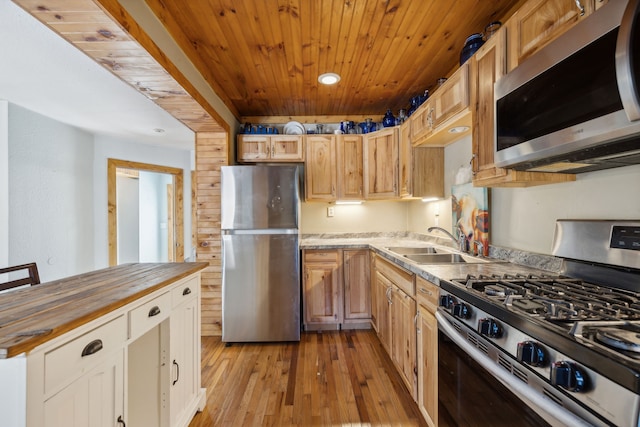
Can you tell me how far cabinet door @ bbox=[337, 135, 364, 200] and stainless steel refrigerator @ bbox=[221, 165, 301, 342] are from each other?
0.64 metres

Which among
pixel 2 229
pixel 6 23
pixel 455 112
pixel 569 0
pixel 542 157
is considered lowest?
pixel 2 229

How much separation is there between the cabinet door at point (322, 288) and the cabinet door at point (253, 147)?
1.18 metres

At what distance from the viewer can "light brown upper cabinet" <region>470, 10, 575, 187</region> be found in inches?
53.0

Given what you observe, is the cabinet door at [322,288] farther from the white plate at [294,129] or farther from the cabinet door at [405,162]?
the white plate at [294,129]

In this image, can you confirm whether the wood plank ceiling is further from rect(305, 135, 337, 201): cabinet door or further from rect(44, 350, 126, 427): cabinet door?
rect(44, 350, 126, 427): cabinet door

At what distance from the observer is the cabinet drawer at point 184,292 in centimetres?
149

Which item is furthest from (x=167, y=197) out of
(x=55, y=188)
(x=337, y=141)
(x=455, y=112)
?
(x=455, y=112)

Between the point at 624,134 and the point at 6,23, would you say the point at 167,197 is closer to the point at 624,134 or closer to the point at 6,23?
the point at 6,23

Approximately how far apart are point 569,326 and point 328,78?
2413 mm

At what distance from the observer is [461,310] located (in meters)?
1.14

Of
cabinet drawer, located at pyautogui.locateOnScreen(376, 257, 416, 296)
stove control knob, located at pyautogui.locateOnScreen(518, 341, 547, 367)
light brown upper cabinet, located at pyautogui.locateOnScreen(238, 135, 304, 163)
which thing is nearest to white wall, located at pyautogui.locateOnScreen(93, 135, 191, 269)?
light brown upper cabinet, located at pyautogui.locateOnScreen(238, 135, 304, 163)

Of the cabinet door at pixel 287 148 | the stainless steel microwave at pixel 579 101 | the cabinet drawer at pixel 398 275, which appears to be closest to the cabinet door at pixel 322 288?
the cabinet drawer at pixel 398 275

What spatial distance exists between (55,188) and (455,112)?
3992 millimetres

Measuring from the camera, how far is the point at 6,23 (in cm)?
157
